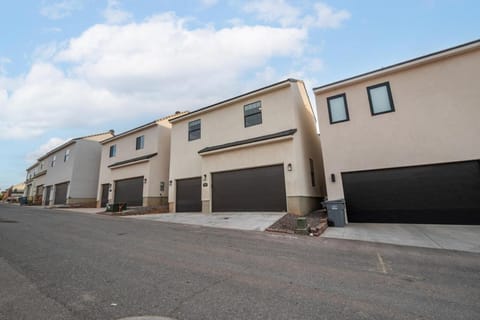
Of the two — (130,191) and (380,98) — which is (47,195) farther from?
(380,98)

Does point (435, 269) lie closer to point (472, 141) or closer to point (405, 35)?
point (472, 141)

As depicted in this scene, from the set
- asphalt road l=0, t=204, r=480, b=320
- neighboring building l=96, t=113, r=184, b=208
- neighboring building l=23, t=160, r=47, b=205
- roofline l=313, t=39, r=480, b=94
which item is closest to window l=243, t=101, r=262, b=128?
roofline l=313, t=39, r=480, b=94

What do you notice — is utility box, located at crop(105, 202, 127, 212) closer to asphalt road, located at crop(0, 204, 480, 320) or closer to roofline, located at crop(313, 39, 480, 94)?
asphalt road, located at crop(0, 204, 480, 320)

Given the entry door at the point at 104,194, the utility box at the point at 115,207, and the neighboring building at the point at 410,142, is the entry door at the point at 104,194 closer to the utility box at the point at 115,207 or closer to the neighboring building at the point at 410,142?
the utility box at the point at 115,207

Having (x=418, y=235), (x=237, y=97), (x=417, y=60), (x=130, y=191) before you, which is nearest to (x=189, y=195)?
(x=130, y=191)

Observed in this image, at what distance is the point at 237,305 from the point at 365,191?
367 inches

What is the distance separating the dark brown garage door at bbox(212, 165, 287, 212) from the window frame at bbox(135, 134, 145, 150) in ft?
32.5

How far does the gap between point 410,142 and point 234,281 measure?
9981 mm

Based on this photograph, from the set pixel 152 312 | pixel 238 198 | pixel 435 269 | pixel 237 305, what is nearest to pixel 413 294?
pixel 435 269

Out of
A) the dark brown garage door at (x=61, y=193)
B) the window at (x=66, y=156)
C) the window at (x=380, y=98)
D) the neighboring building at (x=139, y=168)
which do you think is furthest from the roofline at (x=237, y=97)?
the dark brown garage door at (x=61, y=193)

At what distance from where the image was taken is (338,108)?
36.4 ft

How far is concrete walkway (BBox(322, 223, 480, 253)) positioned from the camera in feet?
20.0

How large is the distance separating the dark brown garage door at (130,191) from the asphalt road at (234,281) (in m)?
12.1

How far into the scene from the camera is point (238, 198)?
41.3 ft
